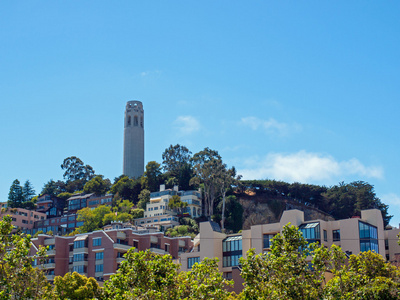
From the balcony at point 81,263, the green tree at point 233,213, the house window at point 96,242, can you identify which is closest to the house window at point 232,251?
the house window at point 96,242

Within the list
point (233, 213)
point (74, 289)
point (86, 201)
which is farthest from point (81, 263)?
point (86, 201)

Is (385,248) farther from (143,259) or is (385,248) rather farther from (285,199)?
(285,199)

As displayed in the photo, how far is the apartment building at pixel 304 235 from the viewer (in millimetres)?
62625

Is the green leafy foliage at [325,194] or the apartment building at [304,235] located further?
the green leafy foliage at [325,194]

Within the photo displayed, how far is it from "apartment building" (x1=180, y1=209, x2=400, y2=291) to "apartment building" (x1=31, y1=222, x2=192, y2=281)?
13989 millimetres

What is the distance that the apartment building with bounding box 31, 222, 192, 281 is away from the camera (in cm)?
8125

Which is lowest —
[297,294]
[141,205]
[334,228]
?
[297,294]

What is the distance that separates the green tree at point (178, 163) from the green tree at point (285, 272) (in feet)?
318

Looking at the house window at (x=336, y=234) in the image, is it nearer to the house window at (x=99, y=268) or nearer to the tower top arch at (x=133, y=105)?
the house window at (x=99, y=268)

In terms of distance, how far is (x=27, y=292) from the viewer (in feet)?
99.5

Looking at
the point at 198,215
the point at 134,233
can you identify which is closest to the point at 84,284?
the point at 134,233

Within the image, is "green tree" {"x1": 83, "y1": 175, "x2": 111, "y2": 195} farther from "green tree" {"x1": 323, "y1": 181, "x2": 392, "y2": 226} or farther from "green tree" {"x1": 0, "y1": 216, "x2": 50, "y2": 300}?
"green tree" {"x1": 0, "y1": 216, "x2": 50, "y2": 300}

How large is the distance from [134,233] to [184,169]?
43.9 m

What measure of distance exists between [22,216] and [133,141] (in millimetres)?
38558
